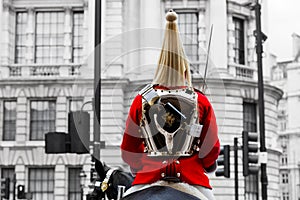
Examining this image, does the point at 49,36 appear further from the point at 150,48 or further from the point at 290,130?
the point at 290,130

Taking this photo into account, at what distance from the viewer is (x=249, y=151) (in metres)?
16.6

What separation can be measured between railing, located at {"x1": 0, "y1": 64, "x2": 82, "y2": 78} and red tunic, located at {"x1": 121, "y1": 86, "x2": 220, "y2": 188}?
32205mm

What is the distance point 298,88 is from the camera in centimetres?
8888

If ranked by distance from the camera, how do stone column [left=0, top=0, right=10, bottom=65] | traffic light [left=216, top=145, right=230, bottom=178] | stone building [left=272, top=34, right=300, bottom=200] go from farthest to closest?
stone building [left=272, top=34, right=300, bottom=200], stone column [left=0, top=0, right=10, bottom=65], traffic light [left=216, top=145, right=230, bottom=178]

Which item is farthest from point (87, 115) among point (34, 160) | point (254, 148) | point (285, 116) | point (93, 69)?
point (285, 116)

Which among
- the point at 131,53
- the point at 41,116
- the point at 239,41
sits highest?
the point at 239,41

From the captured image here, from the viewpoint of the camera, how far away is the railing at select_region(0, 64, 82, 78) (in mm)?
37781

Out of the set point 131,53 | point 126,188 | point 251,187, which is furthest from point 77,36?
point 131,53

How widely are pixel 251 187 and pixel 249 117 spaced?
341 cm

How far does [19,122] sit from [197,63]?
108 ft

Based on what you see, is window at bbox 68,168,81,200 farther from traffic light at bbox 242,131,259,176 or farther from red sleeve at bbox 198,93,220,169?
red sleeve at bbox 198,93,220,169

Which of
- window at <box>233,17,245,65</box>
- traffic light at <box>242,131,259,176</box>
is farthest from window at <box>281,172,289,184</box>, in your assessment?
traffic light at <box>242,131,259,176</box>

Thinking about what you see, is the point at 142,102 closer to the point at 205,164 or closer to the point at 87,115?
the point at 205,164

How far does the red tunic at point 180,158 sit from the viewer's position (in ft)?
18.0
